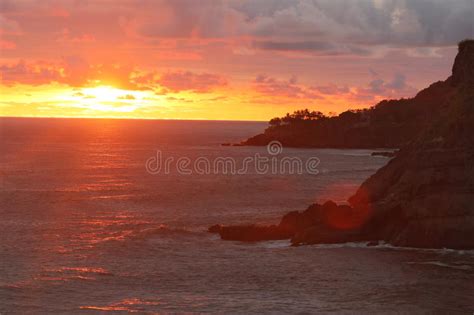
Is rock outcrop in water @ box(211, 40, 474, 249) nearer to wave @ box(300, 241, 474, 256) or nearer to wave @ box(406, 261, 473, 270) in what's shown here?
wave @ box(300, 241, 474, 256)

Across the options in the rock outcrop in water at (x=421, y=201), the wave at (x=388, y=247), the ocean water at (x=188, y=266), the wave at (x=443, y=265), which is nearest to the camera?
the ocean water at (x=188, y=266)

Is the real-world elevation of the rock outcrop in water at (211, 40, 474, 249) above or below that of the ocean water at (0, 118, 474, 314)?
above

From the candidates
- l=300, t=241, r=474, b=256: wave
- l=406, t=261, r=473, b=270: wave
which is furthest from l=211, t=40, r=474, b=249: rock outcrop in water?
l=406, t=261, r=473, b=270: wave

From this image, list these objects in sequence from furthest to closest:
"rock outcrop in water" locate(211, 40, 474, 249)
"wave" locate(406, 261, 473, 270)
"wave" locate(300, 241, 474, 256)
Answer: "rock outcrop in water" locate(211, 40, 474, 249) < "wave" locate(300, 241, 474, 256) < "wave" locate(406, 261, 473, 270)

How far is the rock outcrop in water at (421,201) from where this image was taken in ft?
210

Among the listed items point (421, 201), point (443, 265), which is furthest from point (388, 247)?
point (443, 265)

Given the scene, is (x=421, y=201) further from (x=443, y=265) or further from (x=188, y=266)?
(x=188, y=266)

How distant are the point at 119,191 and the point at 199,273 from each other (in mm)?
57905

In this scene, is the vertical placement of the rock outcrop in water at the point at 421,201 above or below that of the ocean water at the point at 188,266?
above

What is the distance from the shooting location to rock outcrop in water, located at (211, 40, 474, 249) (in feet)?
210

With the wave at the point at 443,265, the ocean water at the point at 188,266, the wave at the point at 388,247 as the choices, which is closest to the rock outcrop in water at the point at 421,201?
the wave at the point at 388,247

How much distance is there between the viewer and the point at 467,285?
54.4 metres

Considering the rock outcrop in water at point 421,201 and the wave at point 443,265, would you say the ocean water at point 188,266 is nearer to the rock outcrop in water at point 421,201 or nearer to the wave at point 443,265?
the wave at point 443,265

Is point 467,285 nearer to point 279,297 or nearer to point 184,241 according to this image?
point 279,297
